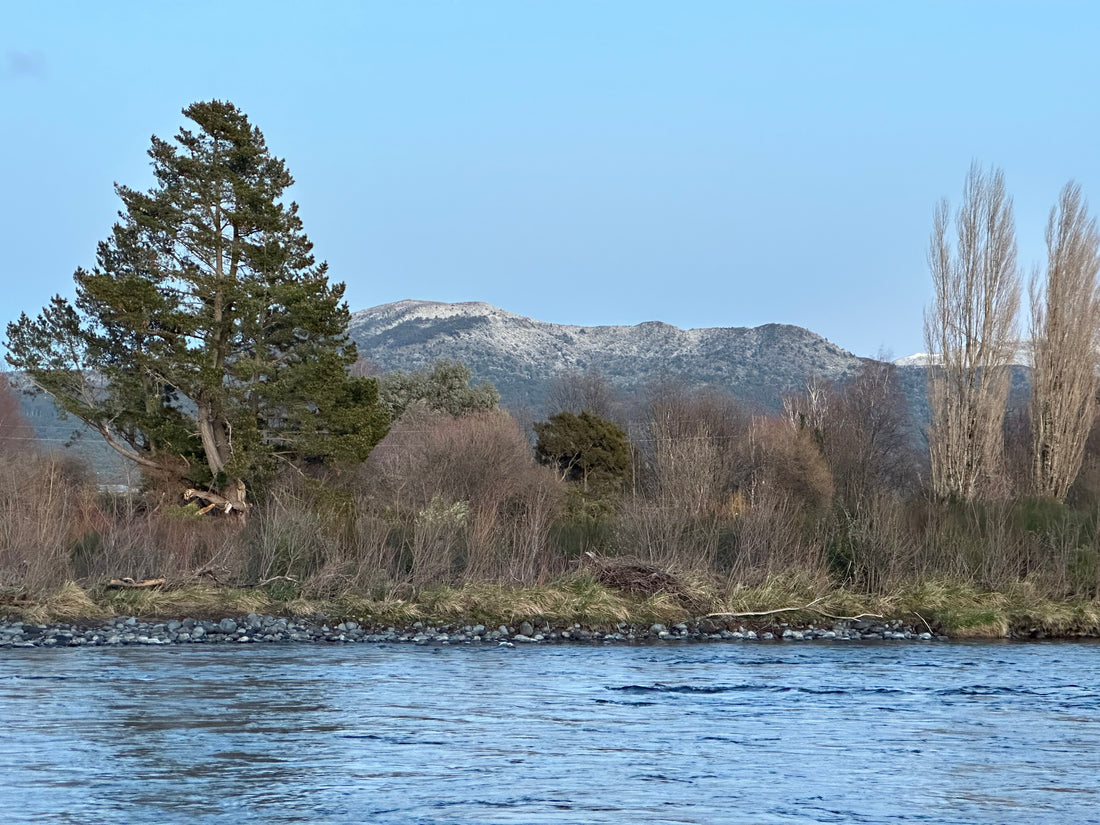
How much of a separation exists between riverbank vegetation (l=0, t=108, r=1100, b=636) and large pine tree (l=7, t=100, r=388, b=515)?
86 millimetres

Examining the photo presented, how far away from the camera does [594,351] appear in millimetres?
128375

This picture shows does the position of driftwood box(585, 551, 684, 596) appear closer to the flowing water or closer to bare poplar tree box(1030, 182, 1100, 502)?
the flowing water

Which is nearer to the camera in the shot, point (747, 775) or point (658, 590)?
point (747, 775)

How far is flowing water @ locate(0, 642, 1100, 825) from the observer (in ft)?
31.4

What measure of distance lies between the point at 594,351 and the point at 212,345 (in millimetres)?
92821

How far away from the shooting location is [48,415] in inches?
3462

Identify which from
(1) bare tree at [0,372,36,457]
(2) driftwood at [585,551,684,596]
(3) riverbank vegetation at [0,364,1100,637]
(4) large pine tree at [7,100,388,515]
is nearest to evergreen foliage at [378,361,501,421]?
(4) large pine tree at [7,100,388,515]

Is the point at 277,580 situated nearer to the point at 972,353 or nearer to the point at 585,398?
the point at 972,353

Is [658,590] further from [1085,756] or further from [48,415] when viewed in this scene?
[48,415]

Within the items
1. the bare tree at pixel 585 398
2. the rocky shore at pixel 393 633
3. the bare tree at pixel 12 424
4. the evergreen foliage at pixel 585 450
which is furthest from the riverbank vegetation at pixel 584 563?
the bare tree at pixel 585 398

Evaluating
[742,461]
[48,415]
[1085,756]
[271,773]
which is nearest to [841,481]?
[742,461]

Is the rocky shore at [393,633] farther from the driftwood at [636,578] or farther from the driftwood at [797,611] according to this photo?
the driftwood at [636,578]

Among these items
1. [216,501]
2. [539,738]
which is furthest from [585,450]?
[539,738]

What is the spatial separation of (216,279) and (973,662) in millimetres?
24579
